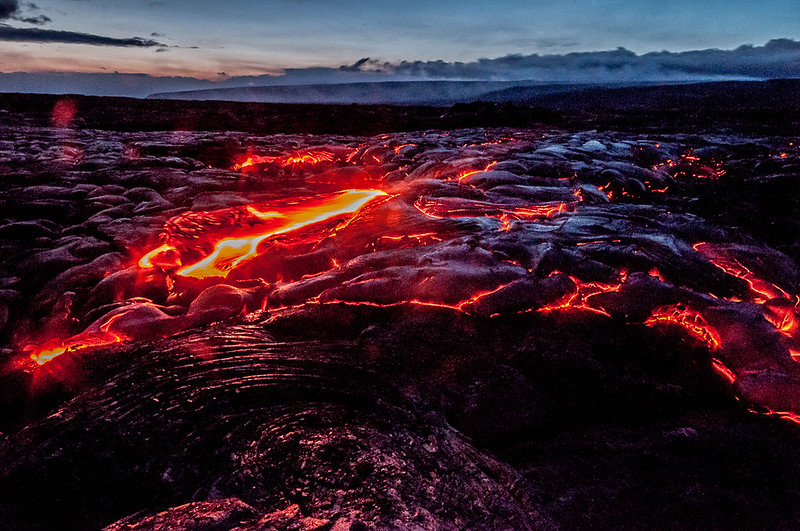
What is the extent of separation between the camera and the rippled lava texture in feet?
A: 5.18

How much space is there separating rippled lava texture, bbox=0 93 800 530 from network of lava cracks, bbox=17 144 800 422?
3cm

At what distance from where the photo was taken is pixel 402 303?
284cm

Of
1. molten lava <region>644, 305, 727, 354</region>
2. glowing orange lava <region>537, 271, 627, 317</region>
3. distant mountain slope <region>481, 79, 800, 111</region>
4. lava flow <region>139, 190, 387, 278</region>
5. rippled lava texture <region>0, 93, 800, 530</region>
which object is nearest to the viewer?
rippled lava texture <region>0, 93, 800, 530</region>

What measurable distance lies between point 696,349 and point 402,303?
1.80 metres

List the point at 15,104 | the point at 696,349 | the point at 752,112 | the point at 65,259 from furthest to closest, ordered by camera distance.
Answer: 1. the point at 15,104
2. the point at 752,112
3. the point at 65,259
4. the point at 696,349

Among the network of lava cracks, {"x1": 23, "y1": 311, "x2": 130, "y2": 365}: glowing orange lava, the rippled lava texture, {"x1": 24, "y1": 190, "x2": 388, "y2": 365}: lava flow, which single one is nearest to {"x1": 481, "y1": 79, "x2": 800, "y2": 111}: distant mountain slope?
the network of lava cracks

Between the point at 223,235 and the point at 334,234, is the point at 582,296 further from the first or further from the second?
the point at 223,235

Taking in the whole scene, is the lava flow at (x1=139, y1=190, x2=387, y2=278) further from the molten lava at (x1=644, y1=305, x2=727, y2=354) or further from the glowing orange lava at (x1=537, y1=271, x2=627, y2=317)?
the molten lava at (x1=644, y1=305, x2=727, y2=354)

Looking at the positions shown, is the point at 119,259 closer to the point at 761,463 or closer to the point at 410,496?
the point at 410,496

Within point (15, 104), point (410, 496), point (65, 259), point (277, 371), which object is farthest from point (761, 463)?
point (15, 104)

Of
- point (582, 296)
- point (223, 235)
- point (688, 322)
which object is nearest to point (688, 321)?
point (688, 322)

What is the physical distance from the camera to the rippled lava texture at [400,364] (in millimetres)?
1580

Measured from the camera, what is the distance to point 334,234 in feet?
13.0

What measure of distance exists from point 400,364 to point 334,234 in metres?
2.01
